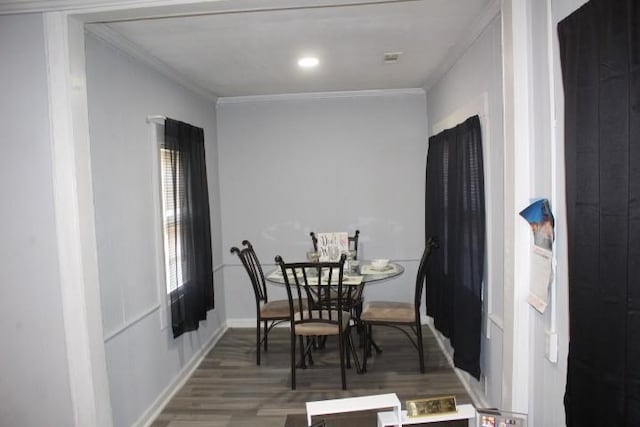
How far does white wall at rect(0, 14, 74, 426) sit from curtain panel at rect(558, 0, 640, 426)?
2.07 metres

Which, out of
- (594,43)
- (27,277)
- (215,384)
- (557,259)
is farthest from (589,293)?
(215,384)

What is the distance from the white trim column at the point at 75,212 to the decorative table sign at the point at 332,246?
2287 mm

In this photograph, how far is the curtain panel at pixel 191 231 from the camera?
11.0 feet

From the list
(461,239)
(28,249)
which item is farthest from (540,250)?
(28,249)

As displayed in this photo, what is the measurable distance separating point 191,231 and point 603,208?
9.92 ft

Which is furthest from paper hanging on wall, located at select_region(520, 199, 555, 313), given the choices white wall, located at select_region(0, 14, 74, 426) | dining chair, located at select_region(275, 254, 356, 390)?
white wall, located at select_region(0, 14, 74, 426)

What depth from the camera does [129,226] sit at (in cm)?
282

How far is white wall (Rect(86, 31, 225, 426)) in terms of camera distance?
8.27 ft

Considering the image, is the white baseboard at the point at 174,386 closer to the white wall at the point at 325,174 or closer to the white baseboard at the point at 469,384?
the white wall at the point at 325,174

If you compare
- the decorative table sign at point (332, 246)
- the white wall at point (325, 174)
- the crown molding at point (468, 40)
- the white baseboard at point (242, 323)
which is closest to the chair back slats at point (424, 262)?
the decorative table sign at point (332, 246)

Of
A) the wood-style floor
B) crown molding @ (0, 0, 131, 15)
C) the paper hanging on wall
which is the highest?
crown molding @ (0, 0, 131, 15)

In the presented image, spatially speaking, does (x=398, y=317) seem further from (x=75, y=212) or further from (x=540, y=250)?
(x=75, y=212)

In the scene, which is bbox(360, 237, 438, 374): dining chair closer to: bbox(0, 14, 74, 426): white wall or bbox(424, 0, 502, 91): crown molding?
bbox(424, 0, 502, 91): crown molding

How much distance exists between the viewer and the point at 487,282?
2.79m
